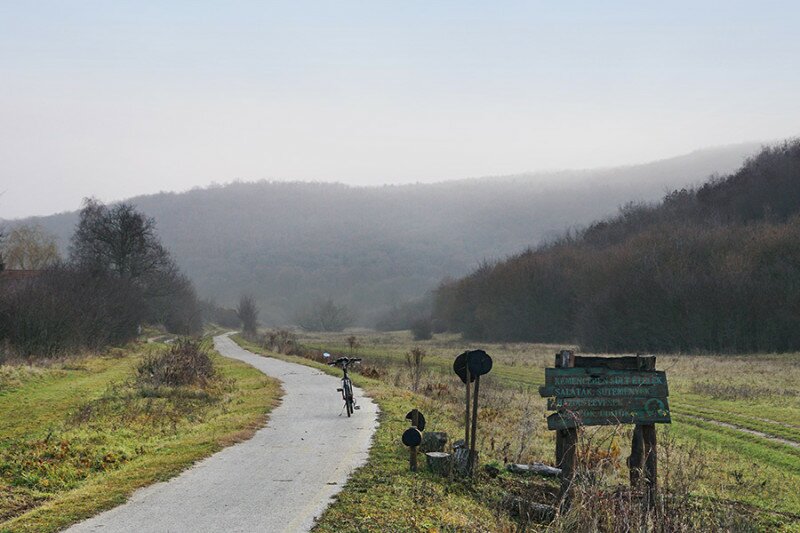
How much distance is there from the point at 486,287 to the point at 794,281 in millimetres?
56930

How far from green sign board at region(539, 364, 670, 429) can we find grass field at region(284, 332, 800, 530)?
0.46 m

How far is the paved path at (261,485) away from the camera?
31.6 ft

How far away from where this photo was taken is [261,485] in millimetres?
11922

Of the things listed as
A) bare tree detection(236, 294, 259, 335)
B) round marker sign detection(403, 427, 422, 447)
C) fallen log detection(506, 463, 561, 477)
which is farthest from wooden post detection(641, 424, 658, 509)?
bare tree detection(236, 294, 259, 335)

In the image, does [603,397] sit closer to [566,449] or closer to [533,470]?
[566,449]

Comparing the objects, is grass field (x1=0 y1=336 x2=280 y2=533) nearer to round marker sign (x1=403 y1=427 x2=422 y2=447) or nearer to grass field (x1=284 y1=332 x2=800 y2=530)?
round marker sign (x1=403 y1=427 x2=422 y2=447)

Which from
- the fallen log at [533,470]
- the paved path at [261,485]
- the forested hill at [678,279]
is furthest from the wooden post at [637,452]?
the forested hill at [678,279]

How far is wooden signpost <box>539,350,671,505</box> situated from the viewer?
11.8 metres

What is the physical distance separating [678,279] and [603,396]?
210 ft

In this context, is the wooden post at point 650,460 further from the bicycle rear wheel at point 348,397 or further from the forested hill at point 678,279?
the forested hill at point 678,279

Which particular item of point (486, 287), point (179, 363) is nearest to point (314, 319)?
point (486, 287)

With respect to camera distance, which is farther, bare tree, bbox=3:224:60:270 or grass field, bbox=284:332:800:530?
bare tree, bbox=3:224:60:270

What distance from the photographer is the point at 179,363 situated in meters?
29.5

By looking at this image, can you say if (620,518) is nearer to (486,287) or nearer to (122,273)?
(122,273)
